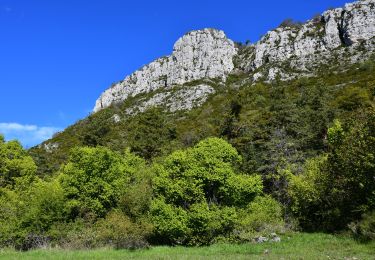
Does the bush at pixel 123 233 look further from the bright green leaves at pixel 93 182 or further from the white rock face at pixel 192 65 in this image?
the white rock face at pixel 192 65

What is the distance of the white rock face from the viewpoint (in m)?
182

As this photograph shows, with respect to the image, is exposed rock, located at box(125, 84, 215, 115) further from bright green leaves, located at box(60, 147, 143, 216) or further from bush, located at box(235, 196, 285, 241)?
bush, located at box(235, 196, 285, 241)

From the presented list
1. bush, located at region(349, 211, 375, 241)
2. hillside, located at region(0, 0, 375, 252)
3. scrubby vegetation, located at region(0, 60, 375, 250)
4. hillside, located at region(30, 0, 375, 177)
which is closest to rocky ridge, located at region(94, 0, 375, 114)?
hillside, located at region(30, 0, 375, 177)

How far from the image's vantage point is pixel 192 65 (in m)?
187

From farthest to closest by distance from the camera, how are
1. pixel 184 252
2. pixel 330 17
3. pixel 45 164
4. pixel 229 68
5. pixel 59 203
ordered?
pixel 229 68
pixel 330 17
pixel 45 164
pixel 59 203
pixel 184 252

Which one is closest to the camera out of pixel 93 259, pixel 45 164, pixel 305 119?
pixel 93 259

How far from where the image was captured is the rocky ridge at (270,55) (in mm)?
146012

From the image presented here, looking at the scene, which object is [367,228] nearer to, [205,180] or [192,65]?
[205,180]

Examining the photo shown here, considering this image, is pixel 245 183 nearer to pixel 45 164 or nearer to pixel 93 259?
pixel 93 259

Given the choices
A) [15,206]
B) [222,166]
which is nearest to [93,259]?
[222,166]

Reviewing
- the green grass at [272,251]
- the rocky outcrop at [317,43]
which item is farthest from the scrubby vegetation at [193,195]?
the rocky outcrop at [317,43]

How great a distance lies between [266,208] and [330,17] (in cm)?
14532

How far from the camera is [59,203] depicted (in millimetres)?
41125

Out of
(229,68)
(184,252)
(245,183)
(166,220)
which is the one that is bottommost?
(184,252)
